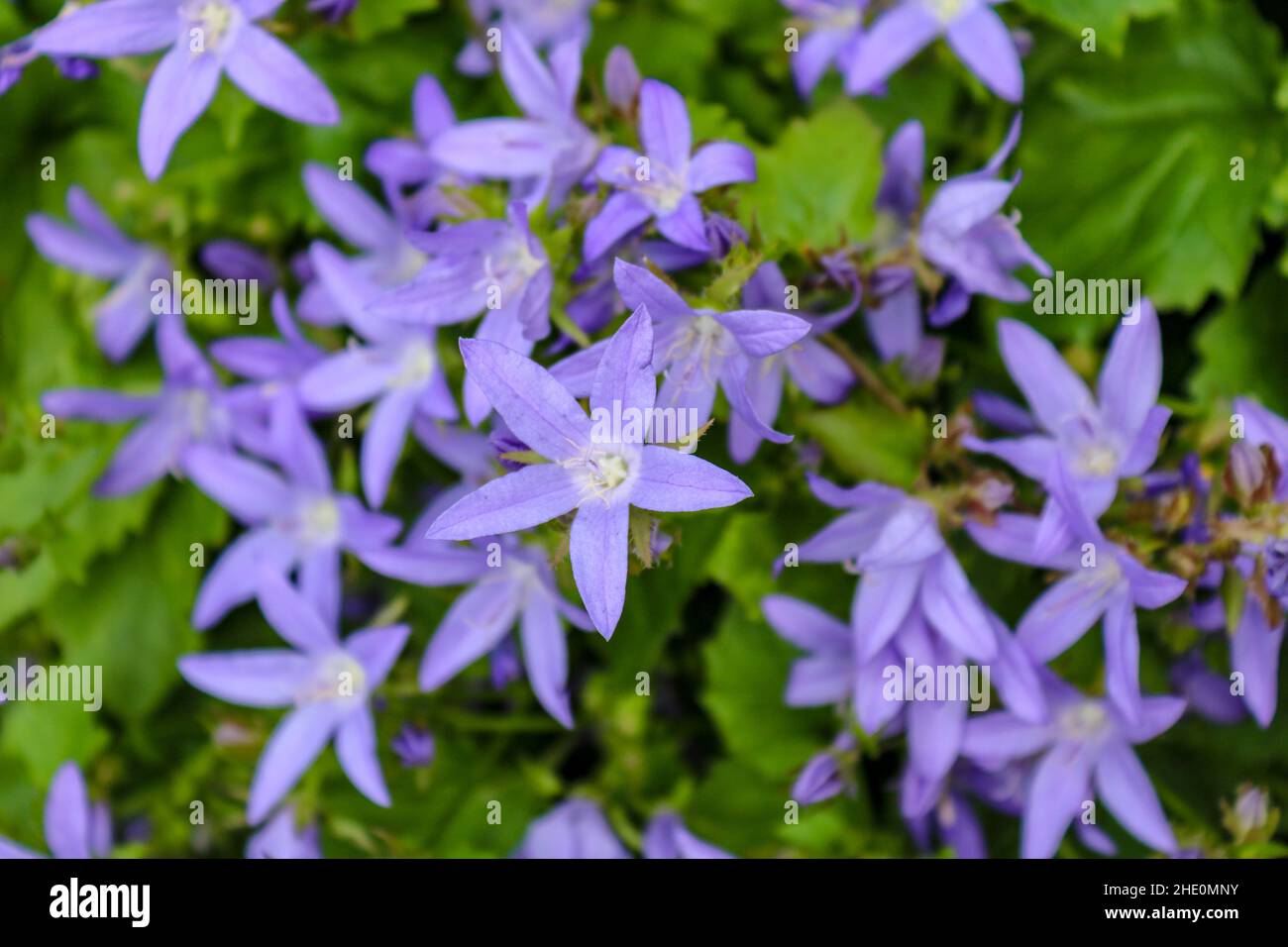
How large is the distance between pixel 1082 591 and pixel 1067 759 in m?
0.30

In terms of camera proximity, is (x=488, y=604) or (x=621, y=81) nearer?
(x=621, y=81)

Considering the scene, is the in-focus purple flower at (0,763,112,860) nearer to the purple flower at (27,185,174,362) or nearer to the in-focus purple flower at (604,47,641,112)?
the purple flower at (27,185,174,362)

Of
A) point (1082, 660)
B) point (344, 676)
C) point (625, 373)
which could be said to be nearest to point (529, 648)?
point (344, 676)

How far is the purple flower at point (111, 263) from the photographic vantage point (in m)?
2.07

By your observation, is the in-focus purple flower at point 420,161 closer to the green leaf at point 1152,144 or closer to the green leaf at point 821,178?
the green leaf at point 821,178

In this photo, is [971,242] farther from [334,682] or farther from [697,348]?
[334,682]

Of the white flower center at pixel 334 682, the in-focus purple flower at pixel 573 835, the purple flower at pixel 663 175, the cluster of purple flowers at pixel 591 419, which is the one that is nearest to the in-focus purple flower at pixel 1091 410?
the cluster of purple flowers at pixel 591 419

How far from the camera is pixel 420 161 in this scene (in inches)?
71.8

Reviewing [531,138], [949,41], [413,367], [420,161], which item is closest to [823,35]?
[949,41]

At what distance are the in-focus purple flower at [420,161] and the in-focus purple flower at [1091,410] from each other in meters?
0.83

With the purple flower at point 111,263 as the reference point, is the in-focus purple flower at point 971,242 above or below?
below

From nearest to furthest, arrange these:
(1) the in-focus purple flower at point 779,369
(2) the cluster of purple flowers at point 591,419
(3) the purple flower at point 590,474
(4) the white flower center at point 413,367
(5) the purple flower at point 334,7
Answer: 1. (3) the purple flower at point 590,474
2. (2) the cluster of purple flowers at point 591,419
3. (1) the in-focus purple flower at point 779,369
4. (5) the purple flower at point 334,7
5. (4) the white flower center at point 413,367
